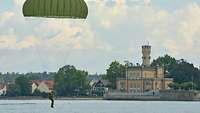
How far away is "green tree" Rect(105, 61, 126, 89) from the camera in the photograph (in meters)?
163

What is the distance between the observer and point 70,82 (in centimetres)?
16050

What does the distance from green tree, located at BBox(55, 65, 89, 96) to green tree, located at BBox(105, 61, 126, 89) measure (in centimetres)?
530

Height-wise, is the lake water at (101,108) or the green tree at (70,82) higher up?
the green tree at (70,82)

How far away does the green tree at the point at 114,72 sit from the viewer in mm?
162750

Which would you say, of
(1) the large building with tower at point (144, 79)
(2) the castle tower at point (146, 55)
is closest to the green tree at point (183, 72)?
(1) the large building with tower at point (144, 79)

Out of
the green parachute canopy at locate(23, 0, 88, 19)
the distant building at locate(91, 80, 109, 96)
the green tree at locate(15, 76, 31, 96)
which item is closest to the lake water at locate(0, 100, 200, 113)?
the green tree at locate(15, 76, 31, 96)

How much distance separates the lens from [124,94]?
520ft

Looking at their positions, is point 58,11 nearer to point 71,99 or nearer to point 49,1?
point 49,1

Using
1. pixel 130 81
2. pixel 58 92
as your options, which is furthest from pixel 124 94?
pixel 58 92

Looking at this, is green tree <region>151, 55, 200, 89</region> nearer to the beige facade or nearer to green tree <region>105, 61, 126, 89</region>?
the beige facade

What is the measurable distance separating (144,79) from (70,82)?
15.9 meters

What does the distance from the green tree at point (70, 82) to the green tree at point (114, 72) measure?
5298mm

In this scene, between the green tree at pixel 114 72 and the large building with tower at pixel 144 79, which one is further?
the green tree at pixel 114 72

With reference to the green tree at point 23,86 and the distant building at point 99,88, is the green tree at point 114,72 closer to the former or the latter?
the distant building at point 99,88
